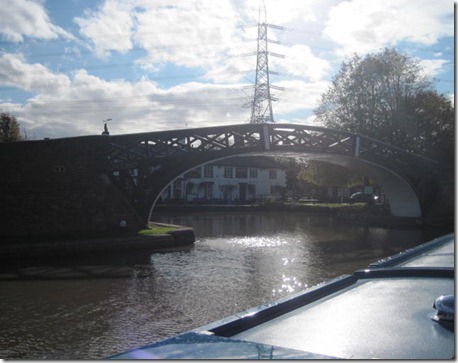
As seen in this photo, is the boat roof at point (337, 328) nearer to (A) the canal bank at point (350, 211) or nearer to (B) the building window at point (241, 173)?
(A) the canal bank at point (350, 211)

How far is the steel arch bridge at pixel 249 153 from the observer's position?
2091 centimetres

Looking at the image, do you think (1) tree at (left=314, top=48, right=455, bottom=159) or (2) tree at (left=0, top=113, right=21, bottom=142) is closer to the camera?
(1) tree at (left=314, top=48, right=455, bottom=159)

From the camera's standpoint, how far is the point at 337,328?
133 inches

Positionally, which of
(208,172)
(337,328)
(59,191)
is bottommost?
(337,328)

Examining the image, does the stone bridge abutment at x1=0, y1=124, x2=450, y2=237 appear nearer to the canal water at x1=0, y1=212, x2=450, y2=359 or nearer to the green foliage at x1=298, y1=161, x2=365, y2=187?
the canal water at x1=0, y1=212, x2=450, y2=359

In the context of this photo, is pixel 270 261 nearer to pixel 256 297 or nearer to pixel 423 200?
pixel 256 297

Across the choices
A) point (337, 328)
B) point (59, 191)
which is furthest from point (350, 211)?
point (337, 328)

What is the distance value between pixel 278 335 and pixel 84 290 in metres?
8.45

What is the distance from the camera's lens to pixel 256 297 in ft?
33.3

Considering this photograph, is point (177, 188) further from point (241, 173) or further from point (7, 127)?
point (7, 127)

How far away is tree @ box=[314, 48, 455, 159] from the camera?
3238cm

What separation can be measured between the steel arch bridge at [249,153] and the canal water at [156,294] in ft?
14.4

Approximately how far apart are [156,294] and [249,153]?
13694 millimetres

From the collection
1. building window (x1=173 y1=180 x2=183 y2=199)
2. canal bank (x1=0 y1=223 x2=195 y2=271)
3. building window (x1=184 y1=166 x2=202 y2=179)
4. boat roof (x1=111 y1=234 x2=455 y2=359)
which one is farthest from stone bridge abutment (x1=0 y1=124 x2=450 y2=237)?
building window (x1=173 y1=180 x2=183 y2=199)
